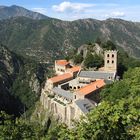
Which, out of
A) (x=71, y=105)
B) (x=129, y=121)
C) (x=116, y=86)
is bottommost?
(x=71, y=105)

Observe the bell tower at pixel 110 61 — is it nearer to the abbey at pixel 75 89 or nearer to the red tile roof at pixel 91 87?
the abbey at pixel 75 89

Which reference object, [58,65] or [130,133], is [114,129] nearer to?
[130,133]

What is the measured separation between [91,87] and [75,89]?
10534 mm

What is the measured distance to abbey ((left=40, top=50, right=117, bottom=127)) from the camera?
9475 cm

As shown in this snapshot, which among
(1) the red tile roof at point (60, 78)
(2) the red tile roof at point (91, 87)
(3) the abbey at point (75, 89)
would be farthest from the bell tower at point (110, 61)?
(1) the red tile roof at point (60, 78)

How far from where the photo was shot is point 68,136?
84.9 ft

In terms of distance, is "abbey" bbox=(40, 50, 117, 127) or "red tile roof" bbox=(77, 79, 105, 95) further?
"red tile roof" bbox=(77, 79, 105, 95)

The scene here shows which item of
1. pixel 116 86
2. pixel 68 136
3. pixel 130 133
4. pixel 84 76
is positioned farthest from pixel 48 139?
pixel 84 76

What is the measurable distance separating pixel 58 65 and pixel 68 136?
111122 millimetres

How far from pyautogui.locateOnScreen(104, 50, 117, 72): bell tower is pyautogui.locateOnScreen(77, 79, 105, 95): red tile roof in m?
9.47

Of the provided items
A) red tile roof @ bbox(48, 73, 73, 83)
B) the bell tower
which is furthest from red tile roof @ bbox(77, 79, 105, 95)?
red tile roof @ bbox(48, 73, 73, 83)

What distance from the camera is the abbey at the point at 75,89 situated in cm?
9475

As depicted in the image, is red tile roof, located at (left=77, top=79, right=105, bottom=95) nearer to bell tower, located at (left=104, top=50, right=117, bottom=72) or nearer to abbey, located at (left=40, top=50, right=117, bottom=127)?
abbey, located at (left=40, top=50, right=117, bottom=127)

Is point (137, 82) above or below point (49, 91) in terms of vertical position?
above
